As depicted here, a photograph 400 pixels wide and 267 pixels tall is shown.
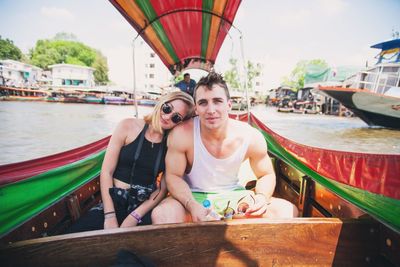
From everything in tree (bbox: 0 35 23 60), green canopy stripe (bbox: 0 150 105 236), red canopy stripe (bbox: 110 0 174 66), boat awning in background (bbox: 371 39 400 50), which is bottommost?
green canopy stripe (bbox: 0 150 105 236)

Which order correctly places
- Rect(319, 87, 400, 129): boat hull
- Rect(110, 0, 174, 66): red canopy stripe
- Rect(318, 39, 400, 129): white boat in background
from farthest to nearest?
Rect(318, 39, 400, 129): white boat in background
Rect(319, 87, 400, 129): boat hull
Rect(110, 0, 174, 66): red canopy stripe

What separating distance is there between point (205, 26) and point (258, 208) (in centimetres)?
382

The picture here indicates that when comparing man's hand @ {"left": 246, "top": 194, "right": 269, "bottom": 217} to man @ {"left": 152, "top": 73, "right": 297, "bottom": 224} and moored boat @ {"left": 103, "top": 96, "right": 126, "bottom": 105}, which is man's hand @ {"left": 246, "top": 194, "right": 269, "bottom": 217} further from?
moored boat @ {"left": 103, "top": 96, "right": 126, "bottom": 105}

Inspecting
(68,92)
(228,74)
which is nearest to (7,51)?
(68,92)

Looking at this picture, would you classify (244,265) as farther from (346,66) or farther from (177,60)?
(346,66)

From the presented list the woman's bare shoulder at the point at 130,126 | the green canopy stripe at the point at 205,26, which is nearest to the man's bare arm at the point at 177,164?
the woman's bare shoulder at the point at 130,126

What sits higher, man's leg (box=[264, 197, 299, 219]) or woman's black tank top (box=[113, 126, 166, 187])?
woman's black tank top (box=[113, 126, 166, 187])

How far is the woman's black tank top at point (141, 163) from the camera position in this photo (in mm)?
1903

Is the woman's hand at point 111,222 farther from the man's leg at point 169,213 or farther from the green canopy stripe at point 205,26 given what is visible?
the green canopy stripe at point 205,26

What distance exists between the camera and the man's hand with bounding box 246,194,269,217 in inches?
66.3

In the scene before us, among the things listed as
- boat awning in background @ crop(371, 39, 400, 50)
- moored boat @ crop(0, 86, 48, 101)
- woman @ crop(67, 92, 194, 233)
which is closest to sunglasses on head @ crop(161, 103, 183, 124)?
woman @ crop(67, 92, 194, 233)

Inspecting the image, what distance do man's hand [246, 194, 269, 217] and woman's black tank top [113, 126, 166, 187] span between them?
780mm

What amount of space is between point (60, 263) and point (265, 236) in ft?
3.44

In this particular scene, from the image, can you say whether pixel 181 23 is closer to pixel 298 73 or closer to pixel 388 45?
pixel 388 45
